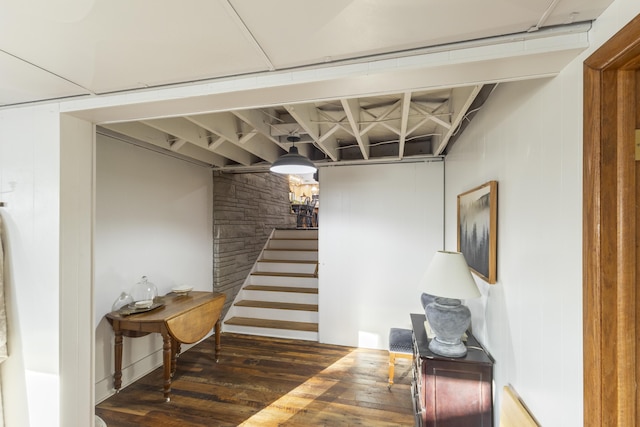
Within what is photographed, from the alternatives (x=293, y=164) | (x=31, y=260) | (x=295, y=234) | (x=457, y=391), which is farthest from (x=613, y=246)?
(x=295, y=234)

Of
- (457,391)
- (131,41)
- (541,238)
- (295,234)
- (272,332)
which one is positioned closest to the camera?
(131,41)

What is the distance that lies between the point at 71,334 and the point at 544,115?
237 centimetres

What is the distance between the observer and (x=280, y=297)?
3998 millimetres

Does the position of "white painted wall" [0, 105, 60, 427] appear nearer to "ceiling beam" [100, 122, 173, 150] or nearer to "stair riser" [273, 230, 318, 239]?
"ceiling beam" [100, 122, 173, 150]

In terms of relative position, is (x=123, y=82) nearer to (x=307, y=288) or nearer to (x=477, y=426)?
(x=477, y=426)

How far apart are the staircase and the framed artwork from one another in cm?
218

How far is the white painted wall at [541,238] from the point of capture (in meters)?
0.91

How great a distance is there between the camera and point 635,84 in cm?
80

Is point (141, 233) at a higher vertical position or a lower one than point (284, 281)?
higher

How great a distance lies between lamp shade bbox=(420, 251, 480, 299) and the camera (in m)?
1.59

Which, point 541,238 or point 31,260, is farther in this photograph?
point 31,260

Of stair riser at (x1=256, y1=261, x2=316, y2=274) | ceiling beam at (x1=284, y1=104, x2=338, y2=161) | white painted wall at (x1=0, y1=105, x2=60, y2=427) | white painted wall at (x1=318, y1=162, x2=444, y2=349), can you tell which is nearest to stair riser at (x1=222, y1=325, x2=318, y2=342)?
white painted wall at (x1=318, y1=162, x2=444, y2=349)

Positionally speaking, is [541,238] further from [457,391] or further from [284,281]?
[284,281]

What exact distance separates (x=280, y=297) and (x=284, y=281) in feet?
0.83
